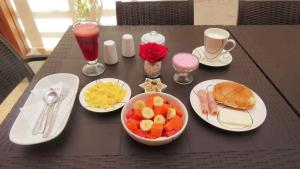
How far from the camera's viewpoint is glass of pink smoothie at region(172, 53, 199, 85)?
777 millimetres

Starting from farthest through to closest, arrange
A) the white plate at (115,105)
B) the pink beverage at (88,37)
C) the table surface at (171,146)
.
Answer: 1. the pink beverage at (88,37)
2. the white plate at (115,105)
3. the table surface at (171,146)

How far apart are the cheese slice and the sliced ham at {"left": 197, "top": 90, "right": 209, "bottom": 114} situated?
45mm

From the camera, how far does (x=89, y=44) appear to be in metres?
0.81

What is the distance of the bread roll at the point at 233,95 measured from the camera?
0.69 meters

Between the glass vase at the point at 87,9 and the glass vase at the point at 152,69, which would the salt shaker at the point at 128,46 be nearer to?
the glass vase at the point at 152,69

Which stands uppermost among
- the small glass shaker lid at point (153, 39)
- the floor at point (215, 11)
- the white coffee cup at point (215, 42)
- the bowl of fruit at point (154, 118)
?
the small glass shaker lid at point (153, 39)

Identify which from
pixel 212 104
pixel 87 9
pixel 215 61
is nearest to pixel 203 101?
pixel 212 104

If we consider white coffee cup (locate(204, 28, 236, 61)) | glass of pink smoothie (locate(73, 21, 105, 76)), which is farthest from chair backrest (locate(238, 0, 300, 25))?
glass of pink smoothie (locate(73, 21, 105, 76))

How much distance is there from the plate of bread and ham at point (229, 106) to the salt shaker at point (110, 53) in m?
0.34

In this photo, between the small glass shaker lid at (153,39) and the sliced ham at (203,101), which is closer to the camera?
the sliced ham at (203,101)

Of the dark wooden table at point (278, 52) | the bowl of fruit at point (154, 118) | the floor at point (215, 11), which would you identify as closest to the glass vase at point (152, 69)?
the bowl of fruit at point (154, 118)

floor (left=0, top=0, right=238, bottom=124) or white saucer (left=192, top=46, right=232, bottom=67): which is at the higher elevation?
white saucer (left=192, top=46, right=232, bottom=67)

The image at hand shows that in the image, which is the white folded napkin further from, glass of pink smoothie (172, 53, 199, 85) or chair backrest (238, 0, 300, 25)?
chair backrest (238, 0, 300, 25)

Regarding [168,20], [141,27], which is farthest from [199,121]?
[168,20]
